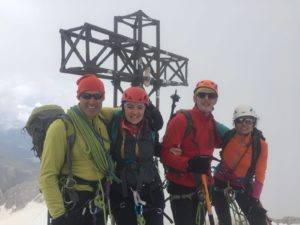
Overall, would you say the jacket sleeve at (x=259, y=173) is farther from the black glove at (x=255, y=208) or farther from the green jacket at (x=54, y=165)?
the green jacket at (x=54, y=165)

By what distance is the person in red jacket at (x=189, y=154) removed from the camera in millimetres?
4824

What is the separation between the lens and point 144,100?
456 centimetres

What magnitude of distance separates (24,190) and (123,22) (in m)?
26.7

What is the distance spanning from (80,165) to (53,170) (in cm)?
33

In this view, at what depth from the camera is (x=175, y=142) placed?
4871 mm

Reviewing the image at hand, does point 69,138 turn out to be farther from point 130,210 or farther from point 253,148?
point 253,148

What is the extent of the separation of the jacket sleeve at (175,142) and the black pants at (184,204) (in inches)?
13.7

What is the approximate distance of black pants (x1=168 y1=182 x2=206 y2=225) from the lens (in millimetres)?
4922

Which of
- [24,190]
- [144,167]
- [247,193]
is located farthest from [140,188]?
[24,190]

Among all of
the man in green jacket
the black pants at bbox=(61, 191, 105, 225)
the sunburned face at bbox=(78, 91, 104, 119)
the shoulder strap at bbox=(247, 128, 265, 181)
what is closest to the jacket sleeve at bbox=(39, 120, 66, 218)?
the man in green jacket

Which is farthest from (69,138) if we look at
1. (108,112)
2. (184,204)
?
(184,204)

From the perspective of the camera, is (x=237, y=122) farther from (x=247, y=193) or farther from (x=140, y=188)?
(x=140, y=188)

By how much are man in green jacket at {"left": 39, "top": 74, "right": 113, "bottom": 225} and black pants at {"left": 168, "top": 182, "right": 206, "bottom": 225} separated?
1.10m

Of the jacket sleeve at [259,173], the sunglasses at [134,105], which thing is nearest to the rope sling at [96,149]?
the sunglasses at [134,105]
